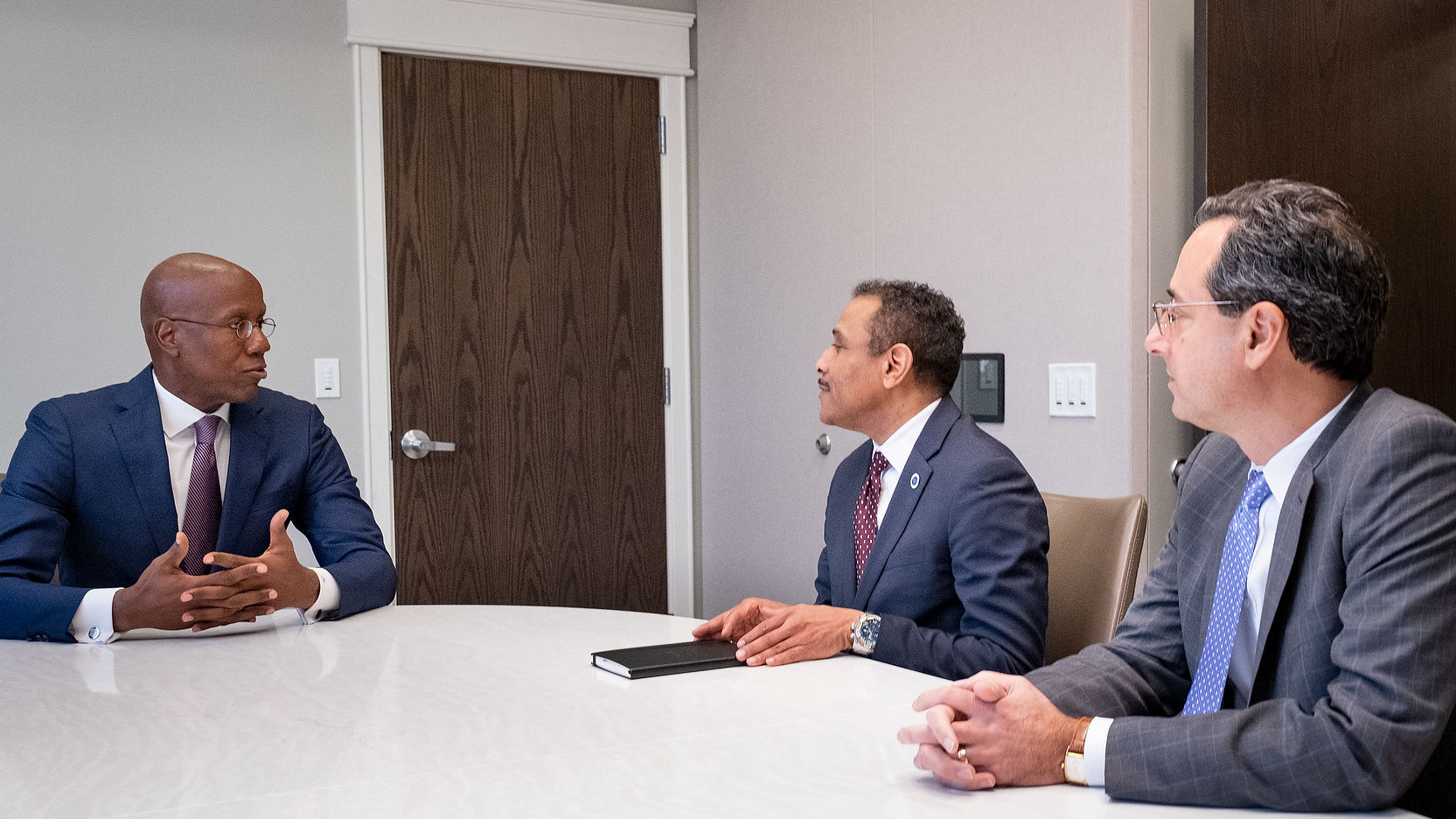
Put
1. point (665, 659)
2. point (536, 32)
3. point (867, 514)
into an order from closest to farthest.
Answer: point (665, 659), point (867, 514), point (536, 32)

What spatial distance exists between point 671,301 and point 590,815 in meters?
3.32

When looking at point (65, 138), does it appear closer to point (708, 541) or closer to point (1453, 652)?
point (708, 541)

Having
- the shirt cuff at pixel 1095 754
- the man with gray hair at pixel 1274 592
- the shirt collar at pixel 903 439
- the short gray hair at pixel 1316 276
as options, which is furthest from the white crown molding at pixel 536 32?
the shirt cuff at pixel 1095 754

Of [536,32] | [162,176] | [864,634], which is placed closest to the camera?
[864,634]

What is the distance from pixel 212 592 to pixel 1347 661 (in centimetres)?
158

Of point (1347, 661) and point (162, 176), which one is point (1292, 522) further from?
point (162, 176)

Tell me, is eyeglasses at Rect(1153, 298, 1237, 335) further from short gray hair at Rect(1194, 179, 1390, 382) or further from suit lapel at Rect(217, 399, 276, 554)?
suit lapel at Rect(217, 399, 276, 554)

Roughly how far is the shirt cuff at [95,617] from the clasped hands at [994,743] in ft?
4.40

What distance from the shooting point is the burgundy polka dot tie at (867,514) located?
6.89ft

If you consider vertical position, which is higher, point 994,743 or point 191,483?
point 191,483

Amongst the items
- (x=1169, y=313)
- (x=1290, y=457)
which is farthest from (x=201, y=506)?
(x=1290, y=457)

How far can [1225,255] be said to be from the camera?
1341 millimetres

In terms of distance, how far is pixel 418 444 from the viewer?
12.9 feet

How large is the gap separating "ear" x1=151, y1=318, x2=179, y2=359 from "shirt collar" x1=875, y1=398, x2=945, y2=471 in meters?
1.31
